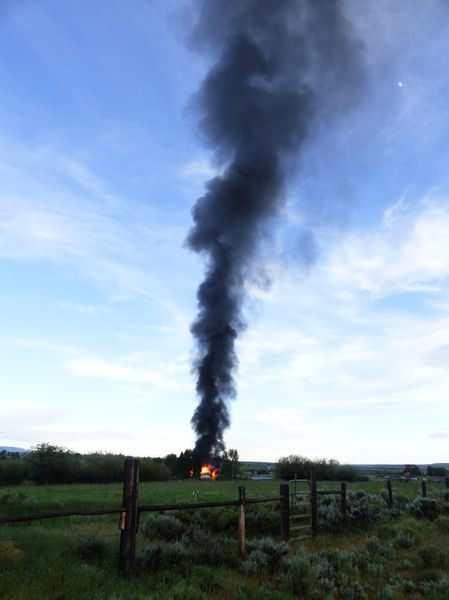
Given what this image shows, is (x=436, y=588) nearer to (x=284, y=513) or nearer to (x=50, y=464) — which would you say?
(x=284, y=513)

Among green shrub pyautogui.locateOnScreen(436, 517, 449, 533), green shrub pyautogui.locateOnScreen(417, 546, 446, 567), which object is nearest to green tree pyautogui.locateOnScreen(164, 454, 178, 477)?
green shrub pyautogui.locateOnScreen(436, 517, 449, 533)

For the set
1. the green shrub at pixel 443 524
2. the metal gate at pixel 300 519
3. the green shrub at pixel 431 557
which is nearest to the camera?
the green shrub at pixel 431 557

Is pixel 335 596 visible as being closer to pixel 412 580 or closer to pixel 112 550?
pixel 412 580

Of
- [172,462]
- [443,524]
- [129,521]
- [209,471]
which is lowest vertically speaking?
[209,471]

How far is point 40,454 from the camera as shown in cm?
4669

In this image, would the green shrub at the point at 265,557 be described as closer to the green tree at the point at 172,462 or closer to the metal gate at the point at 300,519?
the metal gate at the point at 300,519

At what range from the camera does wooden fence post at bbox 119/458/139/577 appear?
26.5 ft


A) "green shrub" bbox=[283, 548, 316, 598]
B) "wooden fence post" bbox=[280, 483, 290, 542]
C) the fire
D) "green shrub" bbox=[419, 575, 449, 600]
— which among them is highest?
"wooden fence post" bbox=[280, 483, 290, 542]

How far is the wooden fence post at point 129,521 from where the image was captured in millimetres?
8078

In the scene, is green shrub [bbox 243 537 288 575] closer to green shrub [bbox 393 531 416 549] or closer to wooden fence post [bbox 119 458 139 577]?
wooden fence post [bbox 119 458 139 577]

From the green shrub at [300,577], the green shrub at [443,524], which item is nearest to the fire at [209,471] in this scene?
the green shrub at [443,524]

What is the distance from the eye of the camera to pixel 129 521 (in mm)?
8227

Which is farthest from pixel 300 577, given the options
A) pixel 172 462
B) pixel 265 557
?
pixel 172 462

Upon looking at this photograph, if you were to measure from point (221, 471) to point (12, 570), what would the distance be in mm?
59809
